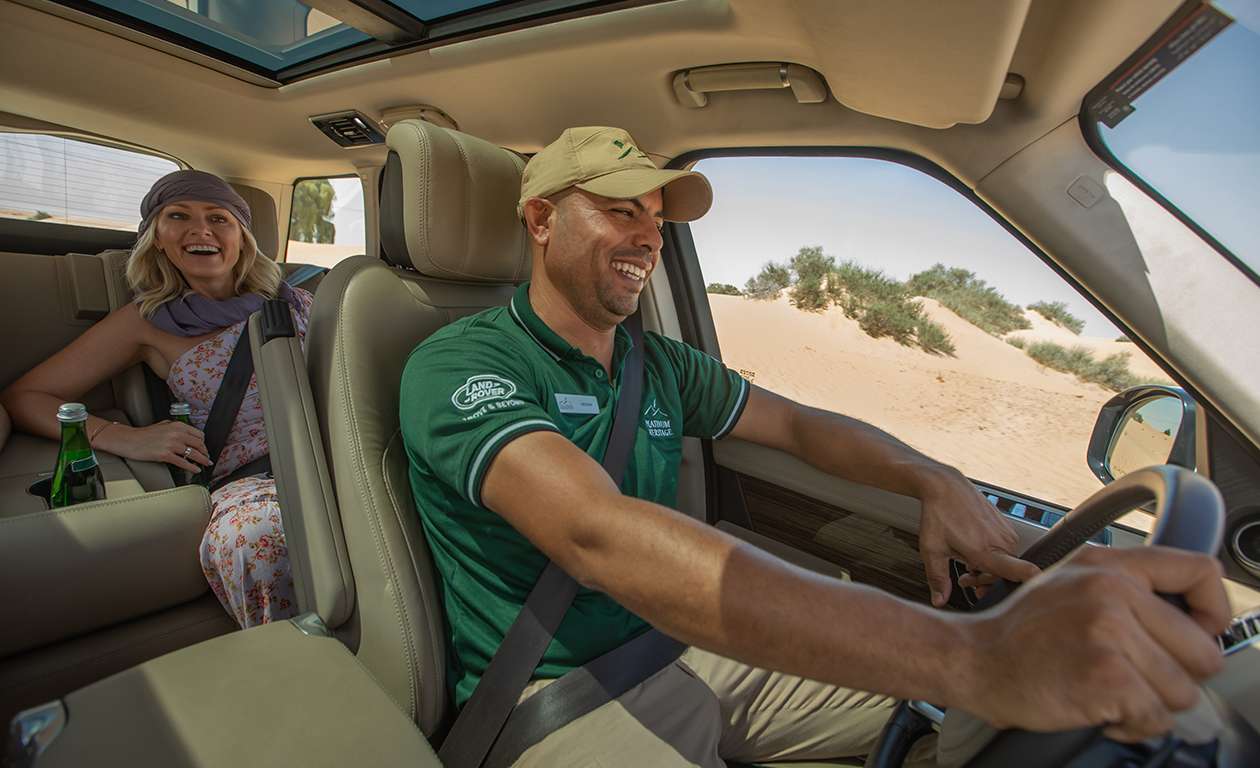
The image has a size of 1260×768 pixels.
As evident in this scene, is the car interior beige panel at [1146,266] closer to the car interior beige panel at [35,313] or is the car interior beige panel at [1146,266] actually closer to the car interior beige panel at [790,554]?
the car interior beige panel at [790,554]

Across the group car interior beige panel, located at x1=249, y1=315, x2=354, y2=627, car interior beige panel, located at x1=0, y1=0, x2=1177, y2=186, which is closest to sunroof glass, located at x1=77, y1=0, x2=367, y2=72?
car interior beige panel, located at x1=0, y1=0, x2=1177, y2=186

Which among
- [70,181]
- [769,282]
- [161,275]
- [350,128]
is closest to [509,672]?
[161,275]

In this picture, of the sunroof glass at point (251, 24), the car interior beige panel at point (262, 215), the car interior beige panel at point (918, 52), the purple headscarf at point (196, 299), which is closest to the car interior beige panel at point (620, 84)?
the car interior beige panel at point (918, 52)

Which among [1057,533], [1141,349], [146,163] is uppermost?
[146,163]

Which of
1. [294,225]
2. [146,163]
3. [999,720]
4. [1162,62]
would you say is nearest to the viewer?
[999,720]

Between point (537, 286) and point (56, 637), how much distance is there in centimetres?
138

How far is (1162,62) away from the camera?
4.16ft

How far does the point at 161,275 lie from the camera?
2.20m

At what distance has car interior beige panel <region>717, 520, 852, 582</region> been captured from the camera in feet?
5.83

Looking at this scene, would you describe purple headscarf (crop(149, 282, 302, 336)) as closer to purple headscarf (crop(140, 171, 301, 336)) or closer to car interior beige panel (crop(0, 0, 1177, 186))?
purple headscarf (crop(140, 171, 301, 336))

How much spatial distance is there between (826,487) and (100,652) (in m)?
1.87

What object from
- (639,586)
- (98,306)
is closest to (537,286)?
(639,586)

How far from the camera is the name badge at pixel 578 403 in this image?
1.29m

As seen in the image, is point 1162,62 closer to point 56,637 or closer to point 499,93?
point 499,93
